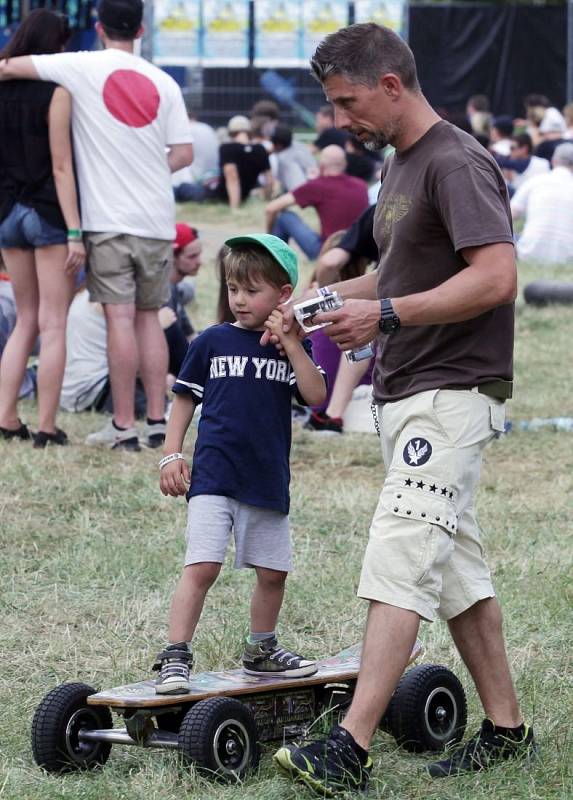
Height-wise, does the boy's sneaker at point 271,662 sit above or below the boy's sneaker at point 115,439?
above

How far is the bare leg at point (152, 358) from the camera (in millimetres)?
7703

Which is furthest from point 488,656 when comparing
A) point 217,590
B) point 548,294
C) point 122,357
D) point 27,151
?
point 548,294

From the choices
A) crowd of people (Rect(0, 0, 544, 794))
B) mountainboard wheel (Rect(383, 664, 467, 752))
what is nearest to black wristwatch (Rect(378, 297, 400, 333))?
crowd of people (Rect(0, 0, 544, 794))

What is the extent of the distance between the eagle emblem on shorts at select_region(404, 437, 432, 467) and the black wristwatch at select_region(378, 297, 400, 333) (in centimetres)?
30

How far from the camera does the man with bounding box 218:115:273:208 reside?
67.6 ft

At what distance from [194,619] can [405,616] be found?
65 cm

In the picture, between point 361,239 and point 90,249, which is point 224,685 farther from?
point 361,239

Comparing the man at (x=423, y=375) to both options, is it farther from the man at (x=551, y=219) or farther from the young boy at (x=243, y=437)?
the man at (x=551, y=219)

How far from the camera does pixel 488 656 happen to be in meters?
3.67

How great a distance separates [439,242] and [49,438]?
437 cm

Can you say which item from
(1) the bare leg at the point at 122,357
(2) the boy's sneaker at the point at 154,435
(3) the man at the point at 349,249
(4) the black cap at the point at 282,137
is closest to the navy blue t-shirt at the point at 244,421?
(1) the bare leg at the point at 122,357

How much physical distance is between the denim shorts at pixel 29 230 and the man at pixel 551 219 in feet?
32.0

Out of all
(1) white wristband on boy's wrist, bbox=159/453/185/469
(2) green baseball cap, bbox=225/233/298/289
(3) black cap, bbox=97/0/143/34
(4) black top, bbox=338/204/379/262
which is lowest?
(1) white wristband on boy's wrist, bbox=159/453/185/469

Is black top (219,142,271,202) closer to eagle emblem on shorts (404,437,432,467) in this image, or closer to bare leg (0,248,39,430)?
bare leg (0,248,39,430)
